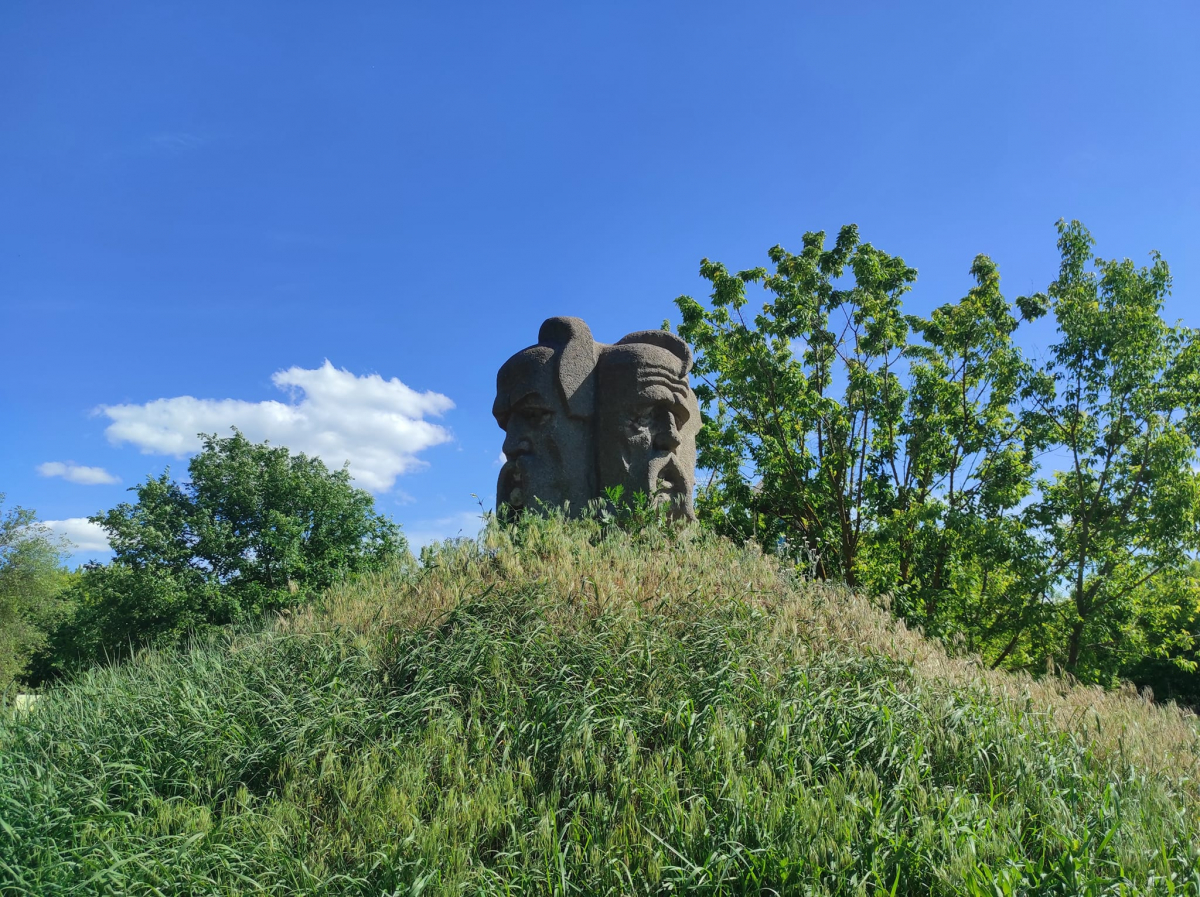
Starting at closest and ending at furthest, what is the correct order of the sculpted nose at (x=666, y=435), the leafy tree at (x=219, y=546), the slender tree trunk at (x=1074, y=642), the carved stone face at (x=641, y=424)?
the carved stone face at (x=641, y=424)
the sculpted nose at (x=666, y=435)
the slender tree trunk at (x=1074, y=642)
the leafy tree at (x=219, y=546)

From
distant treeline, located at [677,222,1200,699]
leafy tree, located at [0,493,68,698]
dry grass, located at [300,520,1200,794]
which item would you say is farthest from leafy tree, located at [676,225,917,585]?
leafy tree, located at [0,493,68,698]

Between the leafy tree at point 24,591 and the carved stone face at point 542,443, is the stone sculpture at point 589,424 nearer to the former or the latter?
the carved stone face at point 542,443

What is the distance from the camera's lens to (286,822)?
12.8 ft

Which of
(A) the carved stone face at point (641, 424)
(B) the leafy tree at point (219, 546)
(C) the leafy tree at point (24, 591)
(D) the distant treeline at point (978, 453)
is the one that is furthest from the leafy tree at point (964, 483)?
(C) the leafy tree at point (24, 591)

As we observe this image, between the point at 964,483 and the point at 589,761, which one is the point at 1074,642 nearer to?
the point at 964,483

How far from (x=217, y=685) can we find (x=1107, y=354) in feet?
40.2

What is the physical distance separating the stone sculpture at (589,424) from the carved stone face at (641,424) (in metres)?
0.01

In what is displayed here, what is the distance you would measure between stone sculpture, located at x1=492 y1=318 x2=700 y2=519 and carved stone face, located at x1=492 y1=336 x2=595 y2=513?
1 centimetres

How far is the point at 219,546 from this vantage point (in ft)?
72.4

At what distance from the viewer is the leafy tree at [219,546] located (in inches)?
830

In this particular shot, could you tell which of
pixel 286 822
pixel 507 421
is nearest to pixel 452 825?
pixel 286 822

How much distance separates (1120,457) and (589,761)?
1120 cm

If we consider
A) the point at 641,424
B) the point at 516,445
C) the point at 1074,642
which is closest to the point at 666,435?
the point at 641,424

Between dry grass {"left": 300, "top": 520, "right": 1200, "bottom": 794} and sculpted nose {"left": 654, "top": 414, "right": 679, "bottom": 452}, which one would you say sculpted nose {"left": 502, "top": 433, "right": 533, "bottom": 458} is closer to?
sculpted nose {"left": 654, "top": 414, "right": 679, "bottom": 452}
